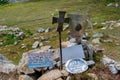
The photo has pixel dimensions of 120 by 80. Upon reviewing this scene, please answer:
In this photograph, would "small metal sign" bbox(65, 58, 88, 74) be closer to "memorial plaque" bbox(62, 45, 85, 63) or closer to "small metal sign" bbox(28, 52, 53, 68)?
"memorial plaque" bbox(62, 45, 85, 63)

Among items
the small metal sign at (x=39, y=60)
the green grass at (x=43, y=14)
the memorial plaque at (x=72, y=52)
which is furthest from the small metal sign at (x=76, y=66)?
A: the green grass at (x=43, y=14)

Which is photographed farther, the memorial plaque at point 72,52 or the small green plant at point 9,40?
the small green plant at point 9,40

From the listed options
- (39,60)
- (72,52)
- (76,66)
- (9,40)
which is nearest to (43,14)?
(9,40)

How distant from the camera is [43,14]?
859 inches

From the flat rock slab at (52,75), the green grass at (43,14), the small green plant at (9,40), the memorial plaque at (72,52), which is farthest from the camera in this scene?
the small green plant at (9,40)

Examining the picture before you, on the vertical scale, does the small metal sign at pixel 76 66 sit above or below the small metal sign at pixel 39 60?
below

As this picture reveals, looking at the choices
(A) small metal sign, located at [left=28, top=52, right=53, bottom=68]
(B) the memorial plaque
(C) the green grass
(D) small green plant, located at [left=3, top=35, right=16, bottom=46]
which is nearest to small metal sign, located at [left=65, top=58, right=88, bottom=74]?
(B) the memorial plaque

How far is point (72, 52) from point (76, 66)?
0.44 meters

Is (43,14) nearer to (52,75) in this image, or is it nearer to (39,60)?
(39,60)

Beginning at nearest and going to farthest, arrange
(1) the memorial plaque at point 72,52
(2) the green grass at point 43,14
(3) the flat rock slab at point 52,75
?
(3) the flat rock slab at point 52,75
(1) the memorial plaque at point 72,52
(2) the green grass at point 43,14

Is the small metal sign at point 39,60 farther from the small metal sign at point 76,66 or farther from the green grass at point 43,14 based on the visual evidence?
the green grass at point 43,14

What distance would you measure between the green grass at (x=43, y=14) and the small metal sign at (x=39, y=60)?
13.8 feet

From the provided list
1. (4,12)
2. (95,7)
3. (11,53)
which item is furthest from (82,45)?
(4,12)

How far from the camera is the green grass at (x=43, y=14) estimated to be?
1483cm
